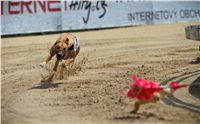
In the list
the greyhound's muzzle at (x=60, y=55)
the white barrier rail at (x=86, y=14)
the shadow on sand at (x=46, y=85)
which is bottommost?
the shadow on sand at (x=46, y=85)

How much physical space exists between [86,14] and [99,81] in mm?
12151

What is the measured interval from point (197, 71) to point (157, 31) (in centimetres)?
998

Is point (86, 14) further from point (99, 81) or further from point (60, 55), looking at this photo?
point (60, 55)

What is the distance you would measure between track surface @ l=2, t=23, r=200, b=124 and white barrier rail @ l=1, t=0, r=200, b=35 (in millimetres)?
2146

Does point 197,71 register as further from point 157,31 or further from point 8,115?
point 157,31

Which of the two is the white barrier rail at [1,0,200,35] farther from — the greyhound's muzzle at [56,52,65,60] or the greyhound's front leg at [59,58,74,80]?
the greyhound's muzzle at [56,52,65,60]

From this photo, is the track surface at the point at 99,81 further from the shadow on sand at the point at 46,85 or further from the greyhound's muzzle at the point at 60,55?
the greyhound's muzzle at the point at 60,55

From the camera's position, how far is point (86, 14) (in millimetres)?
20922

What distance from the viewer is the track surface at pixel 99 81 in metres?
6.25

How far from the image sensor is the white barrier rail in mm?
19219

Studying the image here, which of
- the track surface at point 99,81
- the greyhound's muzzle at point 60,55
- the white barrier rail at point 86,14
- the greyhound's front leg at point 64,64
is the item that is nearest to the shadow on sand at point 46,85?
the track surface at point 99,81

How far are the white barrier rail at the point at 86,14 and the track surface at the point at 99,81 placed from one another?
2.15 metres

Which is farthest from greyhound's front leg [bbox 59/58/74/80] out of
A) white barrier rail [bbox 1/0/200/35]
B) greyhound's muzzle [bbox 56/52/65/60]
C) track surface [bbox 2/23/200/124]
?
white barrier rail [bbox 1/0/200/35]

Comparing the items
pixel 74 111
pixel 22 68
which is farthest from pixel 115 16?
pixel 74 111
